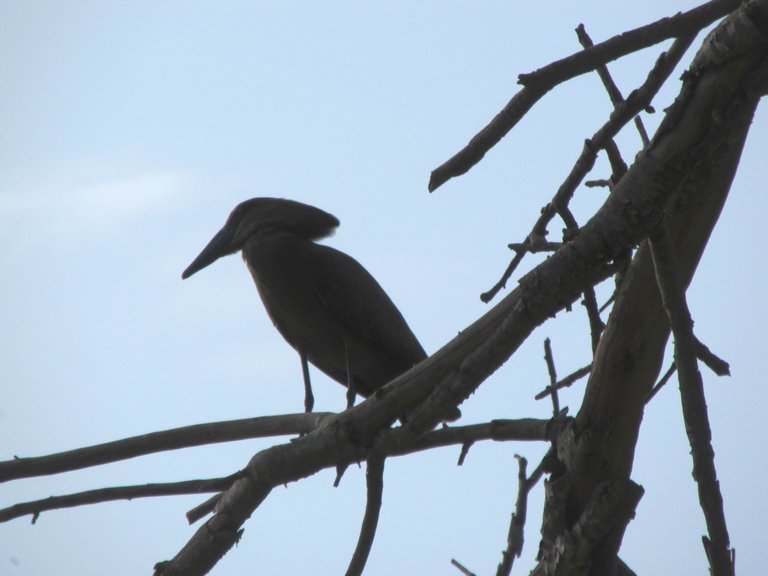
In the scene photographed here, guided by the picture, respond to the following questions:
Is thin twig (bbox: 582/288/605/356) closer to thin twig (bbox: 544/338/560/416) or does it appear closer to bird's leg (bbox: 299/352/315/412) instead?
thin twig (bbox: 544/338/560/416)

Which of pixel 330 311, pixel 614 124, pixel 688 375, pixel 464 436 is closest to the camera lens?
pixel 688 375

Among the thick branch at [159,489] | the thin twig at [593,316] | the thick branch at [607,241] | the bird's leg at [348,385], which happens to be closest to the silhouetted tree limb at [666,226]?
the thick branch at [607,241]

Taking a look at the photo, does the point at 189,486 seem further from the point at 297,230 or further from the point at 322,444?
the point at 297,230

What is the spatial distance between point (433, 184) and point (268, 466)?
142cm

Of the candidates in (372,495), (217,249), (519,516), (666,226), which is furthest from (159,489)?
(217,249)

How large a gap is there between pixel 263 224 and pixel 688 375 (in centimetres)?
431

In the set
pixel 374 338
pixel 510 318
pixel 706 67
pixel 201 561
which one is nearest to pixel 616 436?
pixel 510 318

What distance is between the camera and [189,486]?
332 cm

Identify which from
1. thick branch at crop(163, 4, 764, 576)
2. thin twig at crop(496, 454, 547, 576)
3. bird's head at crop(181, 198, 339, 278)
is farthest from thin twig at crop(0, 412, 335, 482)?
bird's head at crop(181, 198, 339, 278)

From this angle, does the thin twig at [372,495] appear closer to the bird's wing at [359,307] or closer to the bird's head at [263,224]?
the bird's wing at [359,307]

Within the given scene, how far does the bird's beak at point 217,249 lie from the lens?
647 cm

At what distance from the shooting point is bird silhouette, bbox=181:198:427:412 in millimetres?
5668

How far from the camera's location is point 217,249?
650 cm

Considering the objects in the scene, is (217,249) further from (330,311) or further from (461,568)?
(461,568)
